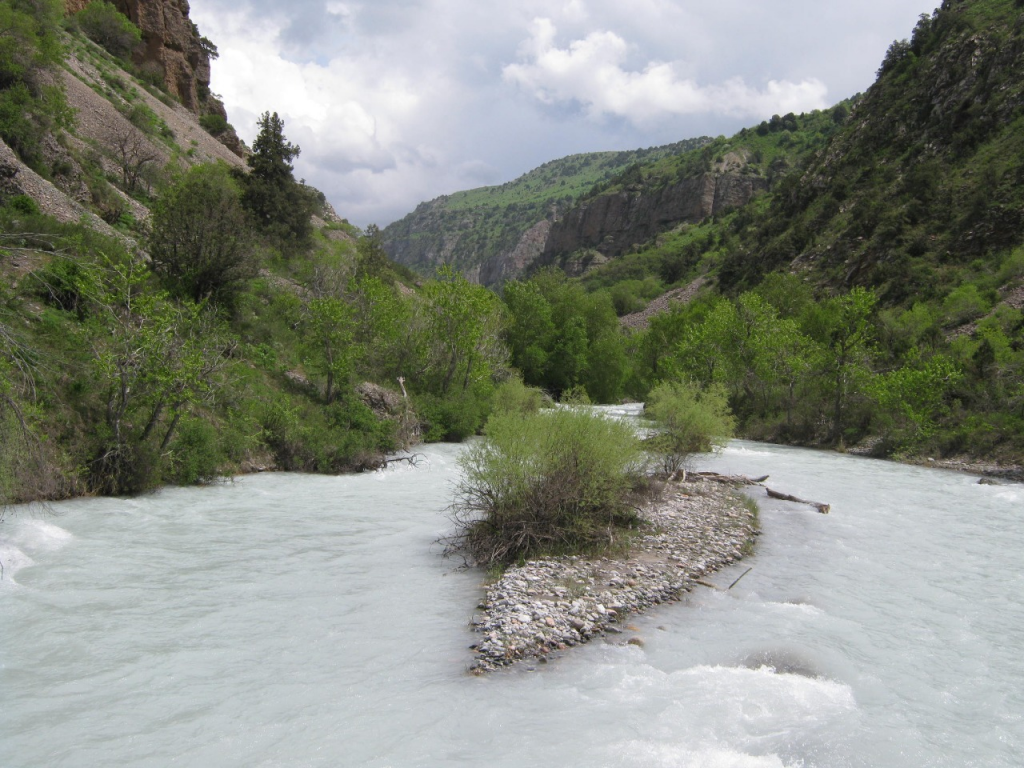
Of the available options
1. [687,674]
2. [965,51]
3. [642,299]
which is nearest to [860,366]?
[687,674]

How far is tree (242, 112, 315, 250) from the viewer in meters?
39.5

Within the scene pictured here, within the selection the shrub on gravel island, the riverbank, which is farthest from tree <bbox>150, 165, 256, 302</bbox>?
the riverbank

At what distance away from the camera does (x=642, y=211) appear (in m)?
166

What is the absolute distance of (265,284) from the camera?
1288 inches

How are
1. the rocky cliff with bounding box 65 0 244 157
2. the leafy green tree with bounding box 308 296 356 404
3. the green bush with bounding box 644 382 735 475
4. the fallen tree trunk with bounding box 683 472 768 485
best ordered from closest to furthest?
1. the green bush with bounding box 644 382 735 475
2. the fallen tree trunk with bounding box 683 472 768 485
3. the leafy green tree with bounding box 308 296 356 404
4. the rocky cliff with bounding box 65 0 244 157

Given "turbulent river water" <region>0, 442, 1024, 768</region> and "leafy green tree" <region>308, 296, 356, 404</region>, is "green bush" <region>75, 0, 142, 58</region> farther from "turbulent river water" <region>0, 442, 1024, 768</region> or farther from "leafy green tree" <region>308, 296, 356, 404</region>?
"turbulent river water" <region>0, 442, 1024, 768</region>

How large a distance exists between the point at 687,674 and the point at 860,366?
2848cm

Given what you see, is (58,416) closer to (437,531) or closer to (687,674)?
(437,531)

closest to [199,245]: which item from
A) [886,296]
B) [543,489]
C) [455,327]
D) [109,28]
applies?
[455,327]

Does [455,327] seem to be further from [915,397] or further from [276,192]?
[915,397]

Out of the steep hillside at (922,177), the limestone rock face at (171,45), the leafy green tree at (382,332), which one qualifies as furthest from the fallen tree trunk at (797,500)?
the limestone rock face at (171,45)

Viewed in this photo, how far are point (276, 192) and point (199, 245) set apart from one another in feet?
52.0

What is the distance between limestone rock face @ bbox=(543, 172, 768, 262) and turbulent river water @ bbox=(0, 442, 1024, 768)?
134 metres

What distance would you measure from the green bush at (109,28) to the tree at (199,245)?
111ft
